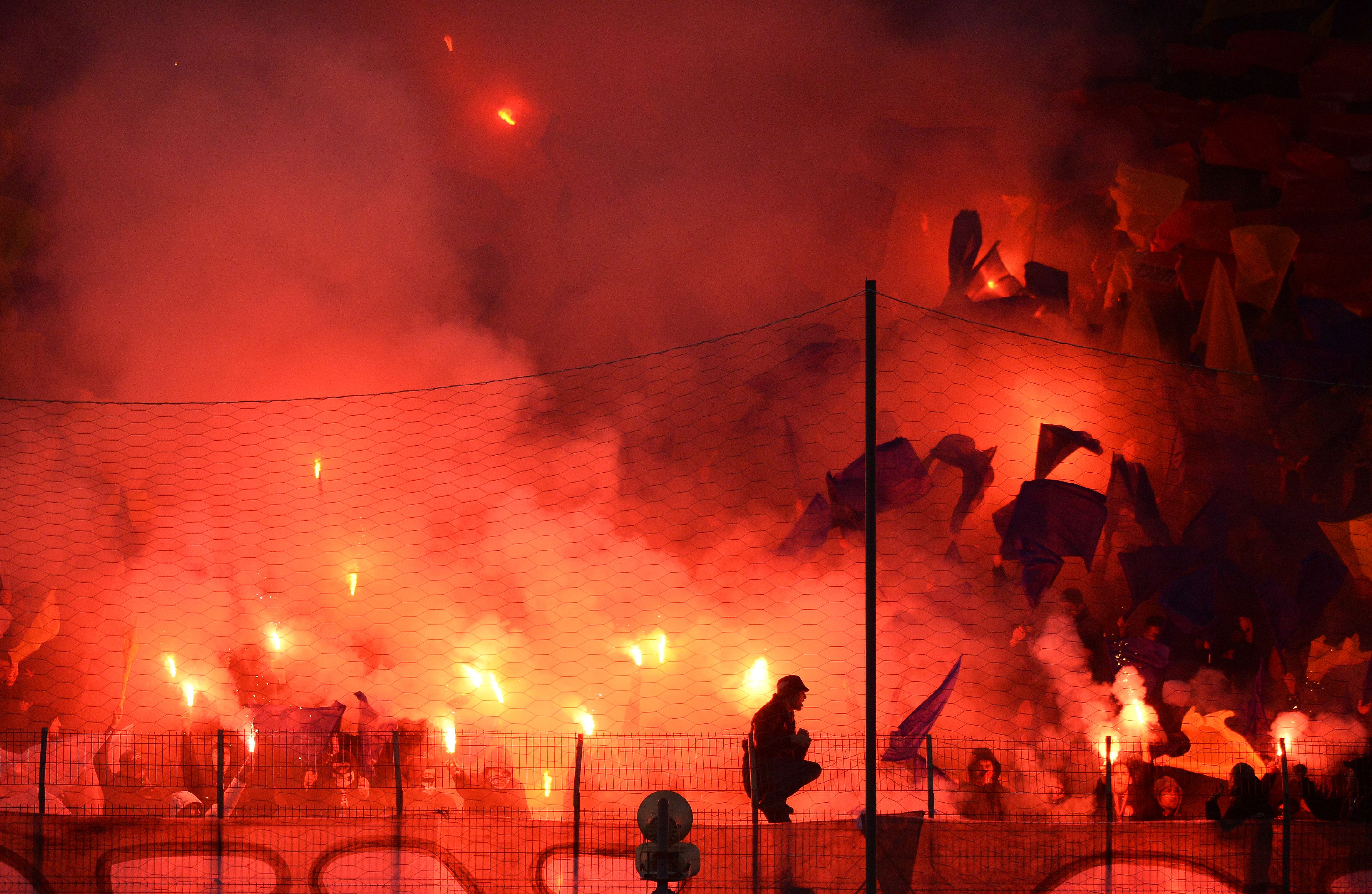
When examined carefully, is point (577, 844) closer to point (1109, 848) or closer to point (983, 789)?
point (1109, 848)

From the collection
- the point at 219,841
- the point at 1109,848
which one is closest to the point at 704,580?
the point at 1109,848

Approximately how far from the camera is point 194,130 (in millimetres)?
8008

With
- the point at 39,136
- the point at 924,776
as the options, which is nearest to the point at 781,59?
the point at 924,776

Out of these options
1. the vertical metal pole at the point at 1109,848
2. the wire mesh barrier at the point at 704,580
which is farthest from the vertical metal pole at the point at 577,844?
the vertical metal pole at the point at 1109,848

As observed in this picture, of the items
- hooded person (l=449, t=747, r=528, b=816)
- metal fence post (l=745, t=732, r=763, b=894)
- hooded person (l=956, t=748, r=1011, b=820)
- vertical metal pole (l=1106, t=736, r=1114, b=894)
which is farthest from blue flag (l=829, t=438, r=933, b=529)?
metal fence post (l=745, t=732, r=763, b=894)

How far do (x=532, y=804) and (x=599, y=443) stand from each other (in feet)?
8.60

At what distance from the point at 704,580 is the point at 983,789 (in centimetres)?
228

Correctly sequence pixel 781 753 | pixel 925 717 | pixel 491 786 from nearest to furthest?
pixel 781 753
pixel 491 786
pixel 925 717

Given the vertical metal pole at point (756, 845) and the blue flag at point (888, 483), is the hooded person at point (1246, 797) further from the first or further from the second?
the blue flag at point (888, 483)

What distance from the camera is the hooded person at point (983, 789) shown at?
19.6ft

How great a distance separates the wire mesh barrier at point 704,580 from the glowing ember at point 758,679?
31mm

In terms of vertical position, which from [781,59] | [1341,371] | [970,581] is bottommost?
[970,581]

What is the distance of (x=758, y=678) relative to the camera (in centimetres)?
669

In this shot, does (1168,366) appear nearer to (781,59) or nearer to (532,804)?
(781,59)
